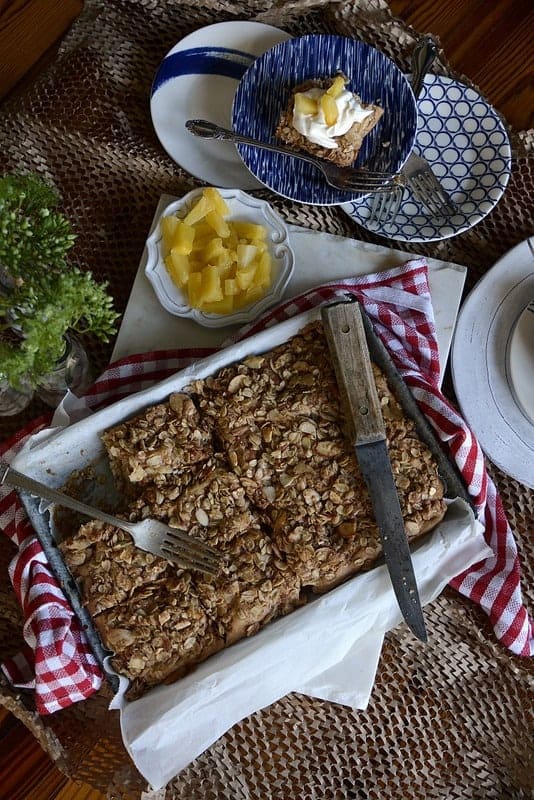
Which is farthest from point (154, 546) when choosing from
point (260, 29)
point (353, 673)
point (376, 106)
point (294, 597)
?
point (260, 29)

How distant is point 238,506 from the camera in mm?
1418

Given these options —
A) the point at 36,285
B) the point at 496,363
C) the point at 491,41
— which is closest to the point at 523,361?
the point at 496,363

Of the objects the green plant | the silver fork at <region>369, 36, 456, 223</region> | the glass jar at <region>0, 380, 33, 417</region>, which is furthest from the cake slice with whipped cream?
the glass jar at <region>0, 380, 33, 417</region>

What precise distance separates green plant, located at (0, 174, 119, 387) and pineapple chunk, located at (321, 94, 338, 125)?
63 cm

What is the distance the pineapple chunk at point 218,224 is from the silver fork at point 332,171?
0.61ft

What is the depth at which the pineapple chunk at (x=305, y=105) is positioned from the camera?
158 cm

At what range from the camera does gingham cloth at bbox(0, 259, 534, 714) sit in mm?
1469

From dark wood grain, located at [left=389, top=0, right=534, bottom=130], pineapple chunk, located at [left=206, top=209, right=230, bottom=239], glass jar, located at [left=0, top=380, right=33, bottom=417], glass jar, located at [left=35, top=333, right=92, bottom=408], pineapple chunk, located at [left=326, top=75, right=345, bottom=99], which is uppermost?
dark wood grain, located at [left=389, top=0, right=534, bottom=130]

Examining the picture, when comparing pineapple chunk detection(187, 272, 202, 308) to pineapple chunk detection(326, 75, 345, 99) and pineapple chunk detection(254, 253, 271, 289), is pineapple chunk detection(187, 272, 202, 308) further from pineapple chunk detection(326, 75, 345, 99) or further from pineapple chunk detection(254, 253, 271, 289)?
pineapple chunk detection(326, 75, 345, 99)

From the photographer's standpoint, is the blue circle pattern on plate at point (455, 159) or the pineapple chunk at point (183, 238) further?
the blue circle pattern on plate at point (455, 159)

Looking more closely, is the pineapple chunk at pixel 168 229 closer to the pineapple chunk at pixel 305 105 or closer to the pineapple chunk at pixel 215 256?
the pineapple chunk at pixel 215 256

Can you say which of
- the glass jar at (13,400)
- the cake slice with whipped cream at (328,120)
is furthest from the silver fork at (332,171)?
the glass jar at (13,400)

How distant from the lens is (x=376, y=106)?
163 centimetres

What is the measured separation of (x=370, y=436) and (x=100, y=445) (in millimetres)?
536
